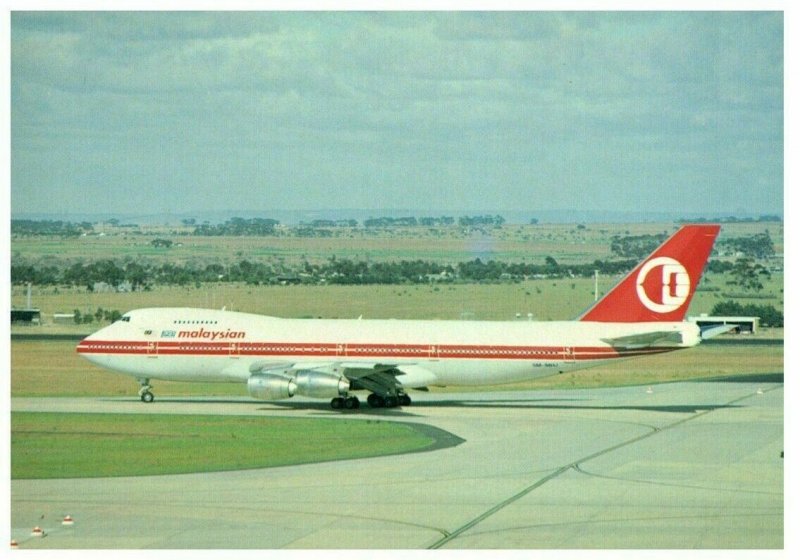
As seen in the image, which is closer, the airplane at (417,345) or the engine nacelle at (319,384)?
the engine nacelle at (319,384)

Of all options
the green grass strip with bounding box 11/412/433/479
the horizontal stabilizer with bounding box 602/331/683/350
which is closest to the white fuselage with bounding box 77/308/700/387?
the horizontal stabilizer with bounding box 602/331/683/350

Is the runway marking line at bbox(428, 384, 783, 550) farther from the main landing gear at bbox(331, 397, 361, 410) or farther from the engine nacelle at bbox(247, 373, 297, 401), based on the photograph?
the engine nacelle at bbox(247, 373, 297, 401)

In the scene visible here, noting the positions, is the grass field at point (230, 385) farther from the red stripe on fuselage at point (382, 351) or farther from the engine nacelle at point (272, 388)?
the red stripe on fuselage at point (382, 351)

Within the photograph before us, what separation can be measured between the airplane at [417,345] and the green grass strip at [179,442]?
5.94 m

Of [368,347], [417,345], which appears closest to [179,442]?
[368,347]

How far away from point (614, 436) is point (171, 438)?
16281mm

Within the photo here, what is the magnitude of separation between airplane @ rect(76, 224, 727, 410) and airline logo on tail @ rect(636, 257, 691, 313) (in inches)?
1.8

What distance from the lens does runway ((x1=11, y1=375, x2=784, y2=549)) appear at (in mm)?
30969

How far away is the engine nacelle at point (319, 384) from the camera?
60.3m

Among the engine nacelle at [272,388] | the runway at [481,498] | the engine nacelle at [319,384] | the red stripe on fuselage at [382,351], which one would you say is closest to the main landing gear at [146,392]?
the red stripe on fuselage at [382,351]

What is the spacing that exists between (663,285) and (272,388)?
1801 centimetres

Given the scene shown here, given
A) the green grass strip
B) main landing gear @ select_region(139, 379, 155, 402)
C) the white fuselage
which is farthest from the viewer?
main landing gear @ select_region(139, 379, 155, 402)

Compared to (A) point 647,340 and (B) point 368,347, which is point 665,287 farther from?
(B) point 368,347

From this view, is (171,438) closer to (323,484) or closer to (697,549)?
(323,484)
